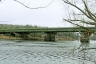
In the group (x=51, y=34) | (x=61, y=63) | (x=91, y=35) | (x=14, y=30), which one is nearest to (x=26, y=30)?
(x=14, y=30)

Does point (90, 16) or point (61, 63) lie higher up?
point (90, 16)

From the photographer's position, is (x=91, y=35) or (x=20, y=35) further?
(x=20, y=35)

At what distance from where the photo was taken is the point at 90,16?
5625 mm

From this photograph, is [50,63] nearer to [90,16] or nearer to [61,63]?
[61,63]

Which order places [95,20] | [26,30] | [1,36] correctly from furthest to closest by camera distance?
[1,36] → [26,30] → [95,20]

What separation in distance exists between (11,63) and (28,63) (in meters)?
2.37

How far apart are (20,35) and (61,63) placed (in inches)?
4543

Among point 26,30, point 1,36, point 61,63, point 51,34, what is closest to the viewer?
point 61,63

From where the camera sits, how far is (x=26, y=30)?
5054 inches

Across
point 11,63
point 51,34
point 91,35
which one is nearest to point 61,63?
point 11,63

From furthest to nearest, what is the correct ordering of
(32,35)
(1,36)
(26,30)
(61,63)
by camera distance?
(32,35)
(1,36)
(26,30)
(61,63)

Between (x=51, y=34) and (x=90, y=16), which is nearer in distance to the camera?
(x=90, y=16)

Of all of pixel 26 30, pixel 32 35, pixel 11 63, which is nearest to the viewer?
pixel 11 63

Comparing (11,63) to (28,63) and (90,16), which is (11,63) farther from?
(90,16)
